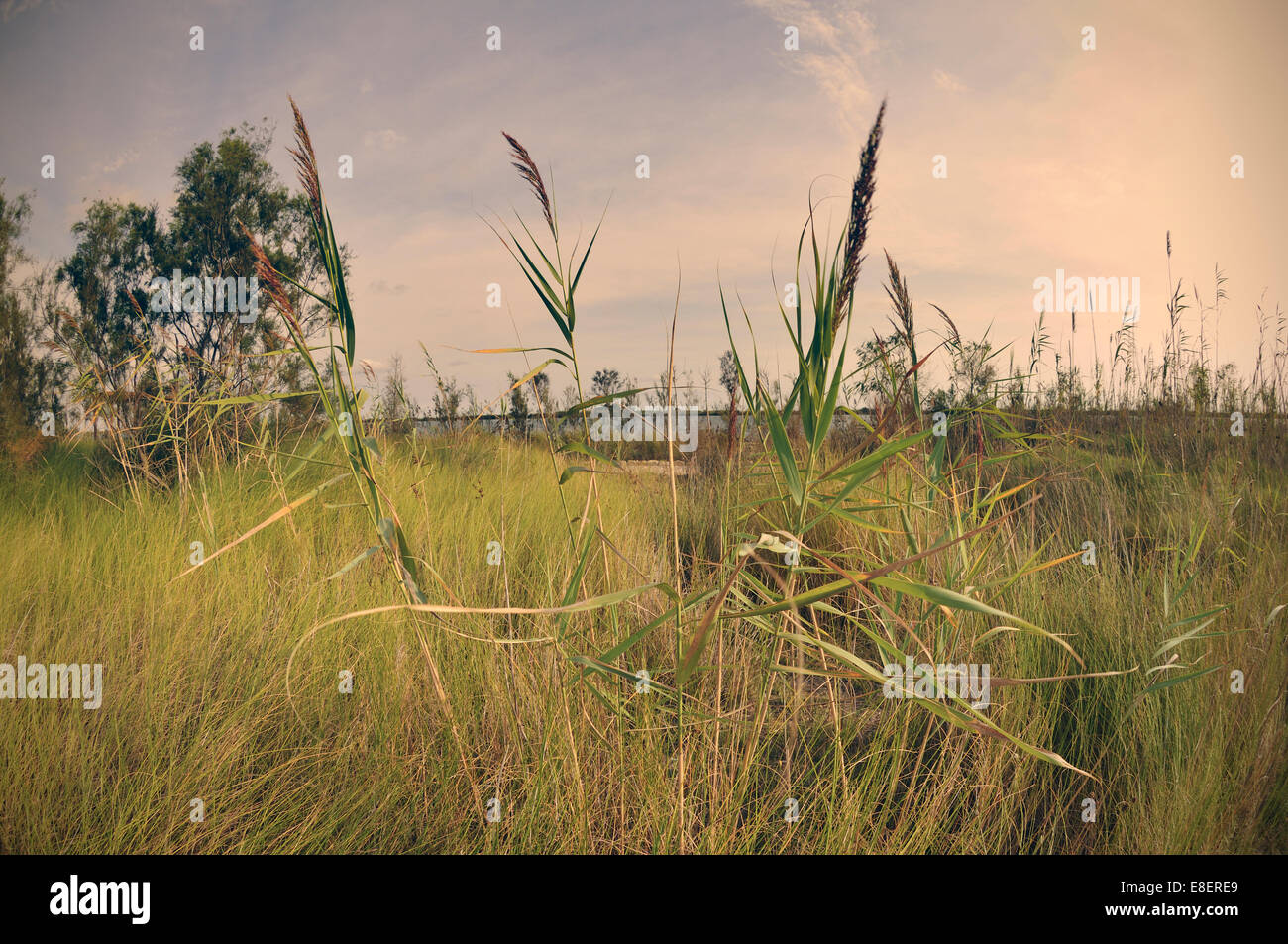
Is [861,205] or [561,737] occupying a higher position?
[861,205]

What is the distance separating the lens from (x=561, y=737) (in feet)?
5.01

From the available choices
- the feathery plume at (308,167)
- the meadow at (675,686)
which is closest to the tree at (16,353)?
the meadow at (675,686)

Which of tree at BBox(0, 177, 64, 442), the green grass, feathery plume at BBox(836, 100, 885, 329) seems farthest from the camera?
tree at BBox(0, 177, 64, 442)

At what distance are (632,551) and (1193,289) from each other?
4.17 meters

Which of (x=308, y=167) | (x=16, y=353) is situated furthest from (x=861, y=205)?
(x=16, y=353)

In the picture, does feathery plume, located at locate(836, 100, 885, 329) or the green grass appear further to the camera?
the green grass

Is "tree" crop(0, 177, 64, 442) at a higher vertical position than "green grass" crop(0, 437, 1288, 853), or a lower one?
higher

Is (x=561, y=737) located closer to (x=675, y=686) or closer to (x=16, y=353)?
(x=675, y=686)

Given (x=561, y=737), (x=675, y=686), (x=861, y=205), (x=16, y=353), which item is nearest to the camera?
(x=861, y=205)

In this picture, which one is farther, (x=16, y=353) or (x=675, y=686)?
(x=16, y=353)

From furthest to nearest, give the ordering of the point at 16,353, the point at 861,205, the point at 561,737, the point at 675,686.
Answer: the point at 16,353
the point at 675,686
the point at 561,737
the point at 861,205

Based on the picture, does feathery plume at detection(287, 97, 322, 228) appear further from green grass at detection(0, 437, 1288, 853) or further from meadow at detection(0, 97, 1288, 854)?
green grass at detection(0, 437, 1288, 853)

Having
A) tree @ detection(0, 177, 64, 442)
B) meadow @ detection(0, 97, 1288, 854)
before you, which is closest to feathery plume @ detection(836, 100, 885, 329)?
meadow @ detection(0, 97, 1288, 854)

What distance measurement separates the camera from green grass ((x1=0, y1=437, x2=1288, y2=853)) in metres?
1.48
